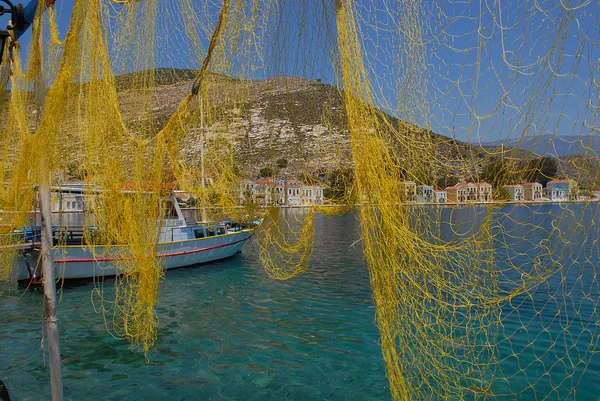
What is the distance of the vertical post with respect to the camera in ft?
10.6

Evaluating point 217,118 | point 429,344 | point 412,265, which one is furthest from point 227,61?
point 429,344

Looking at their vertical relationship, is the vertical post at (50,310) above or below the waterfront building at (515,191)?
below

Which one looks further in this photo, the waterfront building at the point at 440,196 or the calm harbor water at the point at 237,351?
the calm harbor water at the point at 237,351

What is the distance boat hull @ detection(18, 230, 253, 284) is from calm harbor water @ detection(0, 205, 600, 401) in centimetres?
86

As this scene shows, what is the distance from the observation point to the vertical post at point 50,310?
10.6ft

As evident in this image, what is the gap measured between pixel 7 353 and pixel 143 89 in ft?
17.8

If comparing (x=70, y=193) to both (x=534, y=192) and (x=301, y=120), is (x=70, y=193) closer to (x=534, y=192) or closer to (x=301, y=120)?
(x=301, y=120)

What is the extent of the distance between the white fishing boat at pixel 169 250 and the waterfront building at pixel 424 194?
8015mm

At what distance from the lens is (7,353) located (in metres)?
7.18

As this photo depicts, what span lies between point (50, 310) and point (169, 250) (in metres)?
13.1

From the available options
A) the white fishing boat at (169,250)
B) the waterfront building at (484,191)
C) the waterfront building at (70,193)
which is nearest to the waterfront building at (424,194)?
the waterfront building at (484,191)

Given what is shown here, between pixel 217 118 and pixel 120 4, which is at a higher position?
pixel 120 4

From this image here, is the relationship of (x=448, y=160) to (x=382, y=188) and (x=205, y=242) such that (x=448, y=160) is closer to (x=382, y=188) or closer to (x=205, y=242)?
(x=382, y=188)

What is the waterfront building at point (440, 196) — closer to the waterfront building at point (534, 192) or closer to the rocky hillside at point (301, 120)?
the rocky hillside at point (301, 120)
